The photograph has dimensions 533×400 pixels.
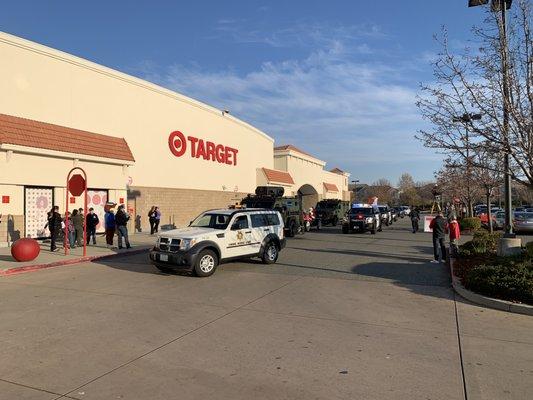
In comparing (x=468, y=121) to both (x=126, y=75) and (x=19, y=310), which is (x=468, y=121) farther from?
(x=126, y=75)

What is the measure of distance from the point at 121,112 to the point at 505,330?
21.2 meters

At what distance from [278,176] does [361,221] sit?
54.1ft

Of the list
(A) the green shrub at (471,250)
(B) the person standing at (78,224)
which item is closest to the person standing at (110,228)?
(B) the person standing at (78,224)

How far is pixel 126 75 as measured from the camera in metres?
24.4

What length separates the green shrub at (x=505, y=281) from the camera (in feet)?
→ 27.3

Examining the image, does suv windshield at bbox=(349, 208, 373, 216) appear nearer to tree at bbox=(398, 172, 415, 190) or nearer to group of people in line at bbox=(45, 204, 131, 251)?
group of people in line at bbox=(45, 204, 131, 251)

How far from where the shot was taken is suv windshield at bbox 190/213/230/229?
507 inches

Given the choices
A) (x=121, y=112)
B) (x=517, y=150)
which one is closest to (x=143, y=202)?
(x=121, y=112)

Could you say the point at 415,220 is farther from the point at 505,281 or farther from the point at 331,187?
the point at 331,187

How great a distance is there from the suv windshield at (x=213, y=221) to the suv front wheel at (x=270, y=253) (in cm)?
164

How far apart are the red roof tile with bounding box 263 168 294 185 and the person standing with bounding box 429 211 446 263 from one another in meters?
26.4

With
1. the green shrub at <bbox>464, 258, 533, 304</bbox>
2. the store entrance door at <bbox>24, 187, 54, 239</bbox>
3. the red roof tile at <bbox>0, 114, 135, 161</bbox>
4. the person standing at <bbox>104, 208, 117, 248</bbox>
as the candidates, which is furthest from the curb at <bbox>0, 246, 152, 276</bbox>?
the green shrub at <bbox>464, 258, 533, 304</bbox>

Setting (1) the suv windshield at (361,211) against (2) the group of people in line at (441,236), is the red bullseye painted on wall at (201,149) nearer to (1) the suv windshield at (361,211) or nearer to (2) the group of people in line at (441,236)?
(1) the suv windshield at (361,211)

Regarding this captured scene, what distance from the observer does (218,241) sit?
12195 millimetres
